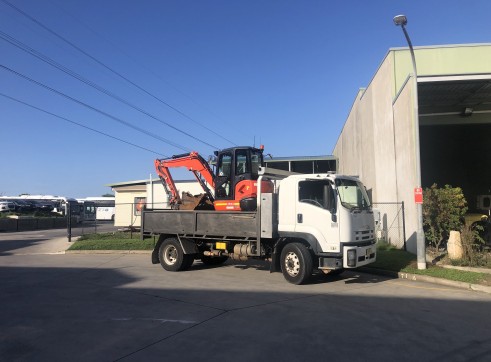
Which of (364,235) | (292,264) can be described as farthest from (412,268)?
(292,264)

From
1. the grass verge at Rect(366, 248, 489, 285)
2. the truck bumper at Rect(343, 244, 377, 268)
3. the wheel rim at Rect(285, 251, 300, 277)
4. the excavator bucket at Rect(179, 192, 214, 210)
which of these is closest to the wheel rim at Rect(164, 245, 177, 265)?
the excavator bucket at Rect(179, 192, 214, 210)

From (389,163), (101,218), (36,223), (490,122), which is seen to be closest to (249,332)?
(389,163)

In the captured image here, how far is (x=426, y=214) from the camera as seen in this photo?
579 inches

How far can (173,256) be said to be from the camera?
13.5 m

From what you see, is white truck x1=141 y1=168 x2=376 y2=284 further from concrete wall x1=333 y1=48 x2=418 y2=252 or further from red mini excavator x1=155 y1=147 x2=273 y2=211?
concrete wall x1=333 y1=48 x2=418 y2=252

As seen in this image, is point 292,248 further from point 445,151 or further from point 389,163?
point 445,151

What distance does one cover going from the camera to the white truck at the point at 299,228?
10336mm

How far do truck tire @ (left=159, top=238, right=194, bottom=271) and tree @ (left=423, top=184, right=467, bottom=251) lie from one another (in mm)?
8296

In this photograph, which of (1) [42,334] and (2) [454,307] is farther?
(2) [454,307]

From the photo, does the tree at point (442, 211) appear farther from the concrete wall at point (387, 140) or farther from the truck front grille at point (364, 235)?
the truck front grille at point (364, 235)

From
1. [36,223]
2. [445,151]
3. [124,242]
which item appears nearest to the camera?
[124,242]

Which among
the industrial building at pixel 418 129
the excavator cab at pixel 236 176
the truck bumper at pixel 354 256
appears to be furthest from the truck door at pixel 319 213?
the industrial building at pixel 418 129

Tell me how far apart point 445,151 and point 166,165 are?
925 inches

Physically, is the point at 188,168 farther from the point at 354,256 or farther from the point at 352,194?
the point at 354,256
